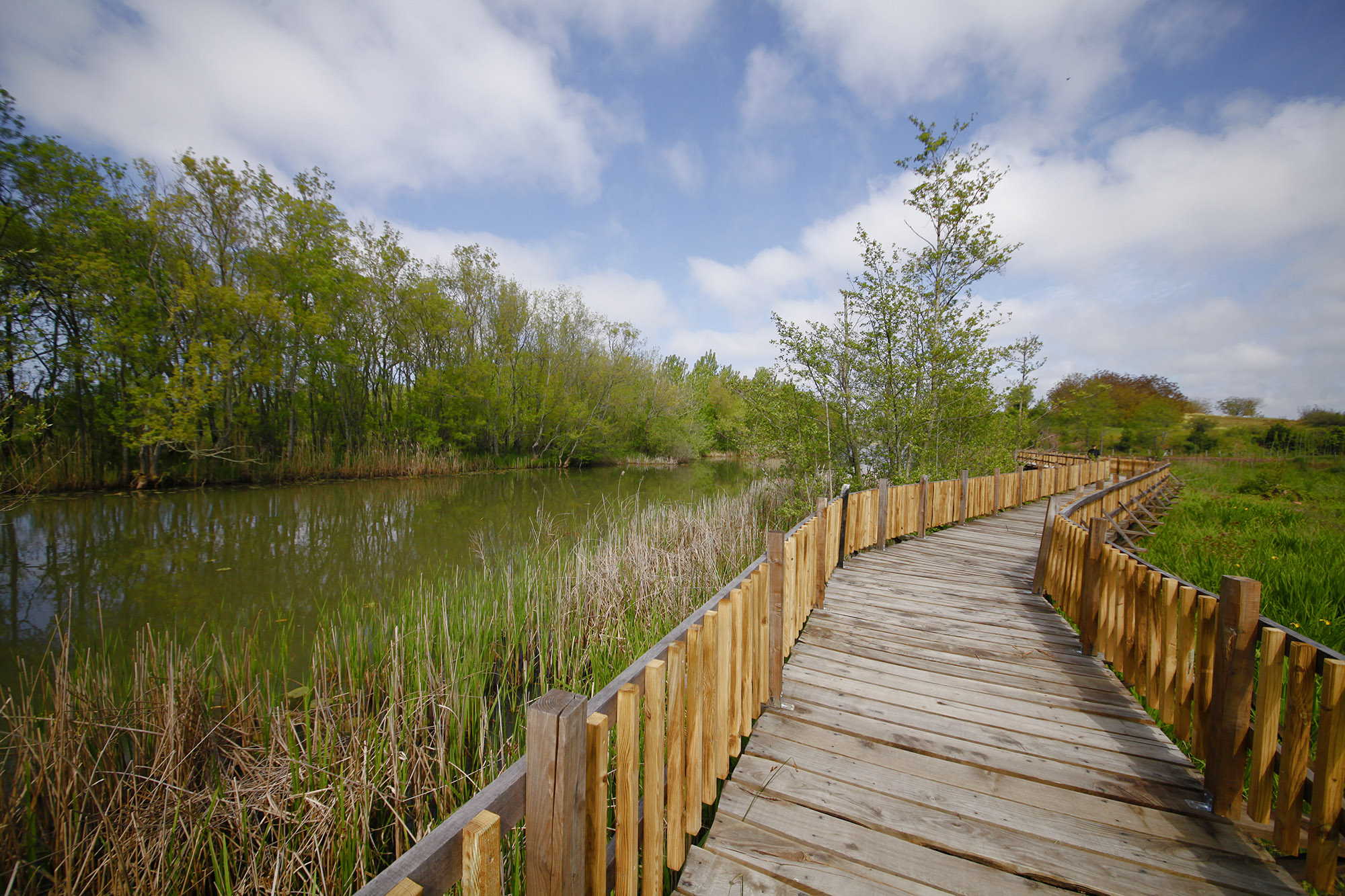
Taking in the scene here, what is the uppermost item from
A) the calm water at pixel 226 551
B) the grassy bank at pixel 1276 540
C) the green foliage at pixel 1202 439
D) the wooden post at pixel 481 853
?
the green foliage at pixel 1202 439

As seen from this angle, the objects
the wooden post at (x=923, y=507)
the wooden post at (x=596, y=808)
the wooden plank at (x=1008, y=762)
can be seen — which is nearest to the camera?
Answer: the wooden post at (x=596, y=808)

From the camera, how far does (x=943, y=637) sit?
4332 mm

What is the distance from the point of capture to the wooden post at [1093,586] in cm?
392

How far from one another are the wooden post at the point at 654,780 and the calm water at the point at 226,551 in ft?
13.0

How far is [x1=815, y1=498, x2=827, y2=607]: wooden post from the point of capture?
4.48m

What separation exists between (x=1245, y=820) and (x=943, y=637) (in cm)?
218

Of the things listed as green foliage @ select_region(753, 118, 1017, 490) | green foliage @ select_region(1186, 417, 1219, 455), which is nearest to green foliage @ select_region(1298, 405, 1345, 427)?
green foliage @ select_region(1186, 417, 1219, 455)

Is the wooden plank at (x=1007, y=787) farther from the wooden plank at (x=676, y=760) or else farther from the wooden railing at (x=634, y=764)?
the wooden plank at (x=676, y=760)

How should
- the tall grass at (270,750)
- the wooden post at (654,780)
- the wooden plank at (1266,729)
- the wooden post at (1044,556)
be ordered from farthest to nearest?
the wooden post at (1044,556) < the tall grass at (270,750) < the wooden plank at (1266,729) < the wooden post at (654,780)

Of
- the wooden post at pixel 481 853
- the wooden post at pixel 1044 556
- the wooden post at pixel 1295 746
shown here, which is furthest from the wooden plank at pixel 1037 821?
the wooden post at pixel 1044 556

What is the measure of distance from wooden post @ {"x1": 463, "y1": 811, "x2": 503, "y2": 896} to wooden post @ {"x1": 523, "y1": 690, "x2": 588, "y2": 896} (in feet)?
0.34

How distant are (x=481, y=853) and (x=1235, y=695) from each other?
3.31m

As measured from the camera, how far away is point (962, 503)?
9.76 m

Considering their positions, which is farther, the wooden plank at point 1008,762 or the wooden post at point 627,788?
the wooden plank at point 1008,762
